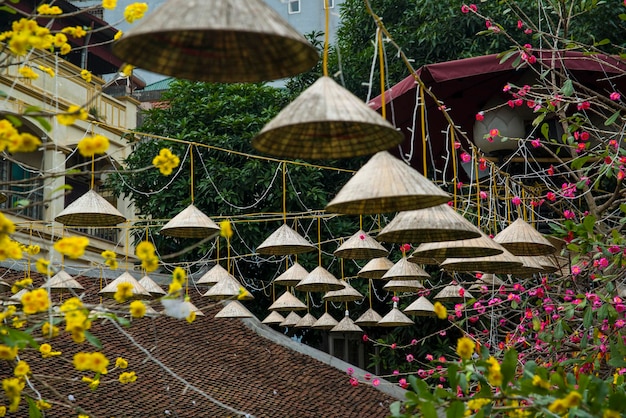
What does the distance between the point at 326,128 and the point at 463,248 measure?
Result: 4.69 ft

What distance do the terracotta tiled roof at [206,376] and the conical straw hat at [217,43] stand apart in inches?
274

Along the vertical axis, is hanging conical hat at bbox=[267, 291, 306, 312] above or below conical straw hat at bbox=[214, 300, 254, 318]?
above

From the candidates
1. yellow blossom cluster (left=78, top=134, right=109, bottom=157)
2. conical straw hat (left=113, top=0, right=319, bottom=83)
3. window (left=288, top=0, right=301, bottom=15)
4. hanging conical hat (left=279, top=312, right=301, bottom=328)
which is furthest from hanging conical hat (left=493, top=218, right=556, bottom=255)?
window (left=288, top=0, right=301, bottom=15)

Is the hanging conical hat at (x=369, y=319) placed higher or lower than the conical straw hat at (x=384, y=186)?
lower

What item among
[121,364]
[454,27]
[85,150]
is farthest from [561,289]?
[454,27]

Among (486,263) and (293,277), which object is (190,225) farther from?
(293,277)

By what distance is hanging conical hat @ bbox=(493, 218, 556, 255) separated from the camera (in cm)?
500

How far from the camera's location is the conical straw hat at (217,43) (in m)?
2.64

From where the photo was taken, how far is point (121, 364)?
458 cm

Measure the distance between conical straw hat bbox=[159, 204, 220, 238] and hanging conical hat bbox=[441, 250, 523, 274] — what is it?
6.69 ft

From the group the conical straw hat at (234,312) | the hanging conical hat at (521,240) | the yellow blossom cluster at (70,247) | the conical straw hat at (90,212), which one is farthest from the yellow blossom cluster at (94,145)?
the conical straw hat at (234,312)

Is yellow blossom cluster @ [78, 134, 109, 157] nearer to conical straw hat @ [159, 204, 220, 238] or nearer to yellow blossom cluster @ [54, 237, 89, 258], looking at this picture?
yellow blossom cluster @ [54, 237, 89, 258]

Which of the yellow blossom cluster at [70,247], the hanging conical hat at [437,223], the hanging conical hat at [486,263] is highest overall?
the hanging conical hat at [437,223]

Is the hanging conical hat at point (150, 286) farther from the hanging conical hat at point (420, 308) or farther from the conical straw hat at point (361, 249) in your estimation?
the conical straw hat at point (361, 249)
